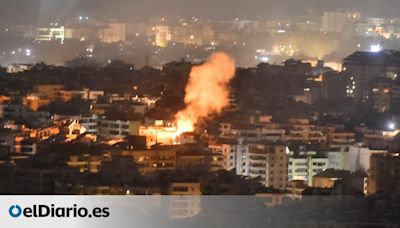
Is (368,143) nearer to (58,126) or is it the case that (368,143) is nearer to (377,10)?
(377,10)

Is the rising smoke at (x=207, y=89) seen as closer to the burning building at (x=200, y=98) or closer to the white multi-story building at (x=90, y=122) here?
the burning building at (x=200, y=98)

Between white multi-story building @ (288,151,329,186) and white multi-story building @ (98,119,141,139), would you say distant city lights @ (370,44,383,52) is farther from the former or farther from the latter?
white multi-story building @ (98,119,141,139)

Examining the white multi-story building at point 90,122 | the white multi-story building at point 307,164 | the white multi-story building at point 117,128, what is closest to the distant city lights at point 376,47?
the white multi-story building at point 307,164

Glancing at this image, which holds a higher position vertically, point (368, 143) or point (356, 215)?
point (368, 143)

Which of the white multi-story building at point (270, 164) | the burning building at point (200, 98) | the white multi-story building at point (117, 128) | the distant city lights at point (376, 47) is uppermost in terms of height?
the distant city lights at point (376, 47)

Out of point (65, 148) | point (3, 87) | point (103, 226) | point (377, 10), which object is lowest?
point (103, 226)

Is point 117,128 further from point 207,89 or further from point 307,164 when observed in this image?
point 307,164

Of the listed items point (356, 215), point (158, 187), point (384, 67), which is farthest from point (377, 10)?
point (158, 187)

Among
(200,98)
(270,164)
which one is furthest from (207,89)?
(270,164)

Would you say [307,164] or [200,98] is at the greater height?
[200,98]
